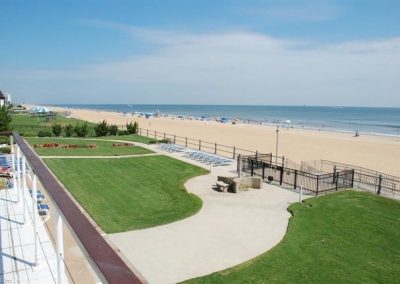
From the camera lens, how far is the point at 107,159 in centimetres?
2453

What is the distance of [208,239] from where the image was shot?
11383 mm

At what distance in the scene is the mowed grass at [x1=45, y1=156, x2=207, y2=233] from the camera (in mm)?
13125

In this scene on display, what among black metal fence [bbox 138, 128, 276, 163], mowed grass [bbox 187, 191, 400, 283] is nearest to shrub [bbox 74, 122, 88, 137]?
black metal fence [bbox 138, 128, 276, 163]

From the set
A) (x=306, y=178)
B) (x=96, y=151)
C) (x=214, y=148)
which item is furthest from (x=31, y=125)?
(x=306, y=178)

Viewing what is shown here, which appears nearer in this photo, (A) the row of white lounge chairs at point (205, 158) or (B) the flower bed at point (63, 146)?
(A) the row of white lounge chairs at point (205, 158)

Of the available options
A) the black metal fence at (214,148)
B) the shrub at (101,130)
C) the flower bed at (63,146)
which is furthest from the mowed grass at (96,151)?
the shrub at (101,130)

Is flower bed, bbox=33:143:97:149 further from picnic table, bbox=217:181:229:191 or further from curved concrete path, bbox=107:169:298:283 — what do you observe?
curved concrete path, bbox=107:169:298:283

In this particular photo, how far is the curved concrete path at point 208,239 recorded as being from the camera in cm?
948

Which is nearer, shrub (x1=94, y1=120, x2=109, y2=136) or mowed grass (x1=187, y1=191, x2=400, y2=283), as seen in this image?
mowed grass (x1=187, y1=191, x2=400, y2=283)

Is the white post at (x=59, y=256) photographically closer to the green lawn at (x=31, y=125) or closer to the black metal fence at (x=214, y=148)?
the black metal fence at (x=214, y=148)

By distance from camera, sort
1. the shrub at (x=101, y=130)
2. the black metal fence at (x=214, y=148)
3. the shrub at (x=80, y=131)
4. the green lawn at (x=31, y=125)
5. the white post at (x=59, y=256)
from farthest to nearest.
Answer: the shrub at (x=101, y=130), the green lawn at (x=31, y=125), the shrub at (x=80, y=131), the black metal fence at (x=214, y=148), the white post at (x=59, y=256)

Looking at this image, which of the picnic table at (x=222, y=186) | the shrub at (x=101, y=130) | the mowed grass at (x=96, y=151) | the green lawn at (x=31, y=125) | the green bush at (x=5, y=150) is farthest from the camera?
the shrub at (x=101, y=130)

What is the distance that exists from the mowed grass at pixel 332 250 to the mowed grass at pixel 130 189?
4.00 meters

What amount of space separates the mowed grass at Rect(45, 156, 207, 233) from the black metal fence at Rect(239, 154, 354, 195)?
359 cm
